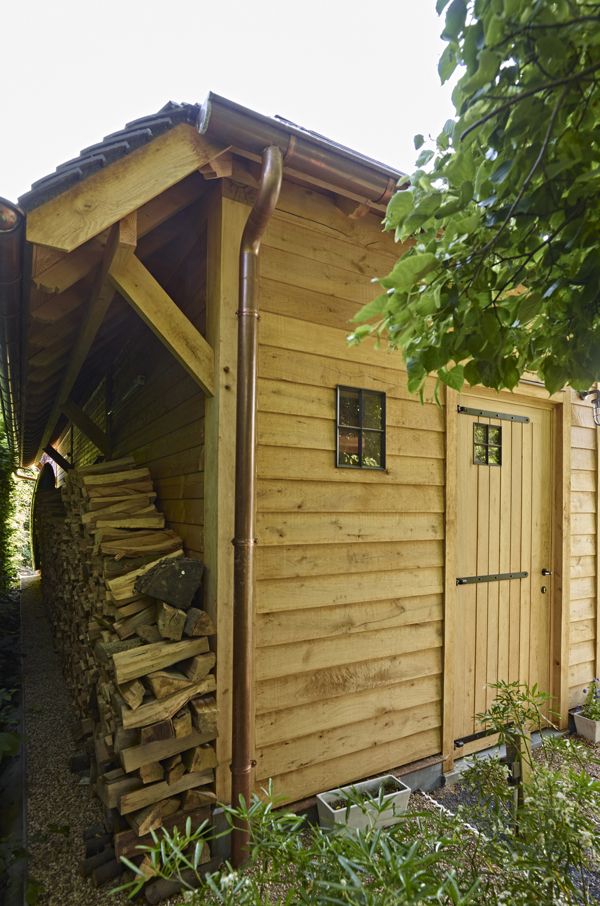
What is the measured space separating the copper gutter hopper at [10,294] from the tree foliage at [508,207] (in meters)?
1.37

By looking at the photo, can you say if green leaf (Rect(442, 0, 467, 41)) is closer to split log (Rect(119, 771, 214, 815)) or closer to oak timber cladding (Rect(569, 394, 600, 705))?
split log (Rect(119, 771, 214, 815))

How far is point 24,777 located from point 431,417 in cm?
334

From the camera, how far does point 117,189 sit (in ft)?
6.26

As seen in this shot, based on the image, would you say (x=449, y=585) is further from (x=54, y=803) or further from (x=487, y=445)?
(x=54, y=803)

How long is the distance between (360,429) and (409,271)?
1792 millimetres

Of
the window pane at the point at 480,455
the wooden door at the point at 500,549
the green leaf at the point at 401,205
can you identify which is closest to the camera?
the green leaf at the point at 401,205

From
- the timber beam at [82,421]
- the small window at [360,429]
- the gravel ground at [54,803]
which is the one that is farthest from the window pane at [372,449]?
the timber beam at [82,421]

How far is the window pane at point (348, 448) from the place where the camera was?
268 centimetres

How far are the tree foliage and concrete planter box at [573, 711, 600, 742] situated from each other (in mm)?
3518

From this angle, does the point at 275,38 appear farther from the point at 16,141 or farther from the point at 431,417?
the point at 431,417

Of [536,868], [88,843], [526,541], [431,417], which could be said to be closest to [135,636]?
[88,843]

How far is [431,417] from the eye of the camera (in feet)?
9.97

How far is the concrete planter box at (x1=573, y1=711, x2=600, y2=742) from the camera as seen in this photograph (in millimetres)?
3572

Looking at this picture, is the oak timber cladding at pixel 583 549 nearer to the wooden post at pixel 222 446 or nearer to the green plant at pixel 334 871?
the wooden post at pixel 222 446
